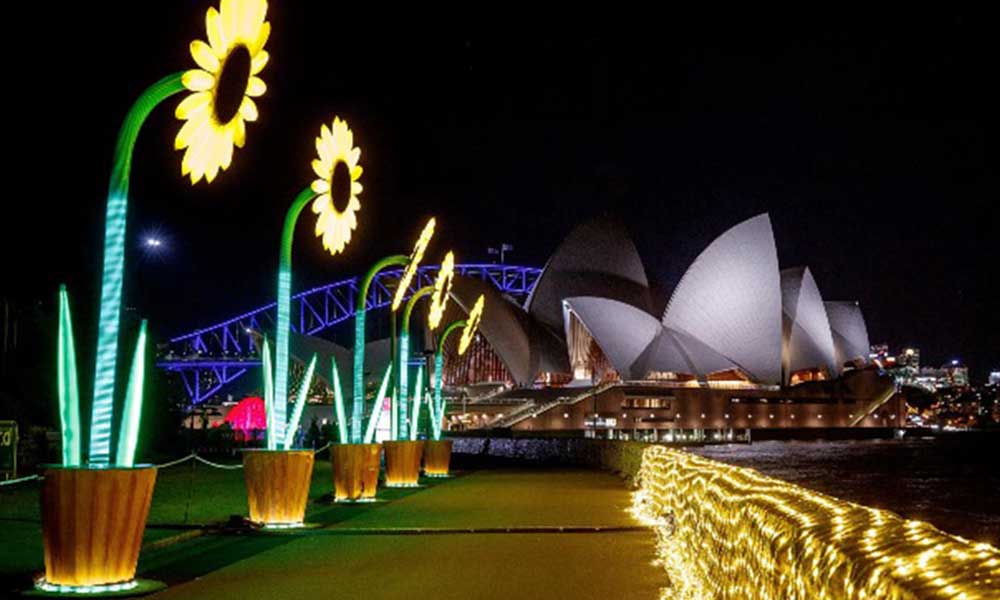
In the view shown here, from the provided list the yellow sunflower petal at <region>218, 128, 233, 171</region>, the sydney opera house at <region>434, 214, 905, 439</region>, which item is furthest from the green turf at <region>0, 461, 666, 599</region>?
the sydney opera house at <region>434, 214, 905, 439</region>

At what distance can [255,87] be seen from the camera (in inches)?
357

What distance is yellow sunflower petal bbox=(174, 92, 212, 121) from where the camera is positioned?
321 inches

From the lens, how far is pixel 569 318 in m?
90.2

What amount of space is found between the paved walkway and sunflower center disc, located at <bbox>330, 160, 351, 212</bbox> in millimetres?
4494

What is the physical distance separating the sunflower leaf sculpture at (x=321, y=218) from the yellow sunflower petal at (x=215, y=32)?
4.99 metres

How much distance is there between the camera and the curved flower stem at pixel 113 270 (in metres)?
8.41

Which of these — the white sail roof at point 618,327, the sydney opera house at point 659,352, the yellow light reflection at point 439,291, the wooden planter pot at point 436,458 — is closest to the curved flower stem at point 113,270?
the yellow light reflection at point 439,291

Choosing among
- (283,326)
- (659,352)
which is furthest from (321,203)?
(659,352)

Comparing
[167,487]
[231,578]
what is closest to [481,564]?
[231,578]

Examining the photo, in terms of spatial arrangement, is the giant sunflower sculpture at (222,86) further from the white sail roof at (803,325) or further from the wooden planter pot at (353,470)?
the white sail roof at (803,325)

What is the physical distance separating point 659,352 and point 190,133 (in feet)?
269

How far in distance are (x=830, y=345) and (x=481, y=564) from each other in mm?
90506

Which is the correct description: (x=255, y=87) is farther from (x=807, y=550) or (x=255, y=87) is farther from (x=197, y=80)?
(x=807, y=550)

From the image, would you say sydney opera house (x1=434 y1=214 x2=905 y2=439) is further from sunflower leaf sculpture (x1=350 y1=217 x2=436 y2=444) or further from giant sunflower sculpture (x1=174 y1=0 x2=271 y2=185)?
giant sunflower sculpture (x1=174 y1=0 x2=271 y2=185)
